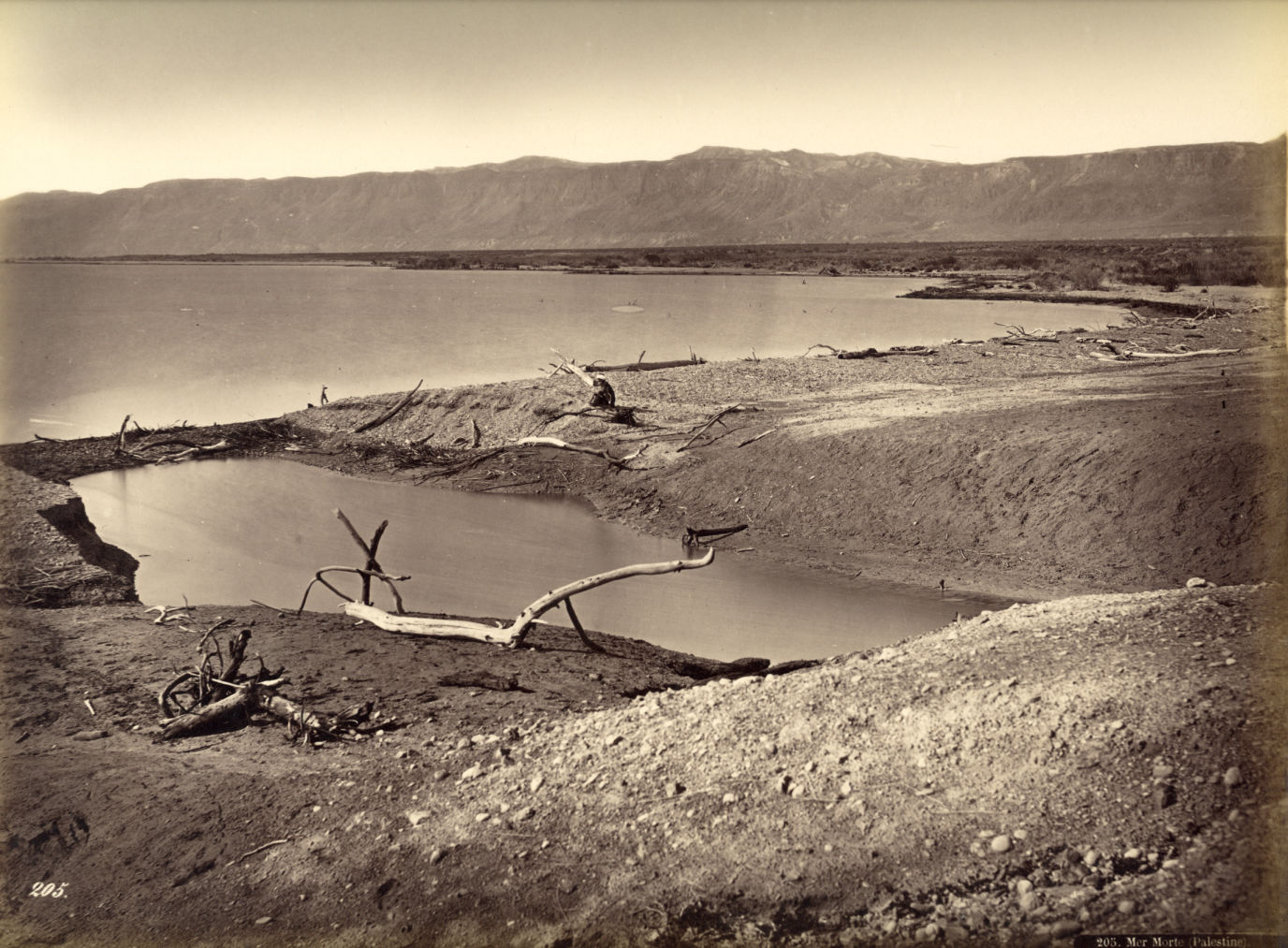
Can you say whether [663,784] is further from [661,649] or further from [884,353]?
[884,353]

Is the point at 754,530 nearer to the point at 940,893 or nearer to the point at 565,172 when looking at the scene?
the point at 940,893

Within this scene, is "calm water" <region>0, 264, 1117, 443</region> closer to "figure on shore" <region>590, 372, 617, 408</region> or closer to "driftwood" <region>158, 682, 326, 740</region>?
"figure on shore" <region>590, 372, 617, 408</region>

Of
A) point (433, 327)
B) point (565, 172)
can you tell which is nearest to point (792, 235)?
point (565, 172)

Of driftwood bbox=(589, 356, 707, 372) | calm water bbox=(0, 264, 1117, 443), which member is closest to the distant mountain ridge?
calm water bbox=(0, 264, 1117, 443)

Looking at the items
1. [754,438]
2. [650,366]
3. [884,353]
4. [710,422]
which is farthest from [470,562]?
[884,353]

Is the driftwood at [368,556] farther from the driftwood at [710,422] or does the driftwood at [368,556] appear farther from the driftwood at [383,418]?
the driftwood at [383,418]

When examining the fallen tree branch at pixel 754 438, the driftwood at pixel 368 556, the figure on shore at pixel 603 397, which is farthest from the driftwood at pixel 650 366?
the driftwood at pixel 368 556
